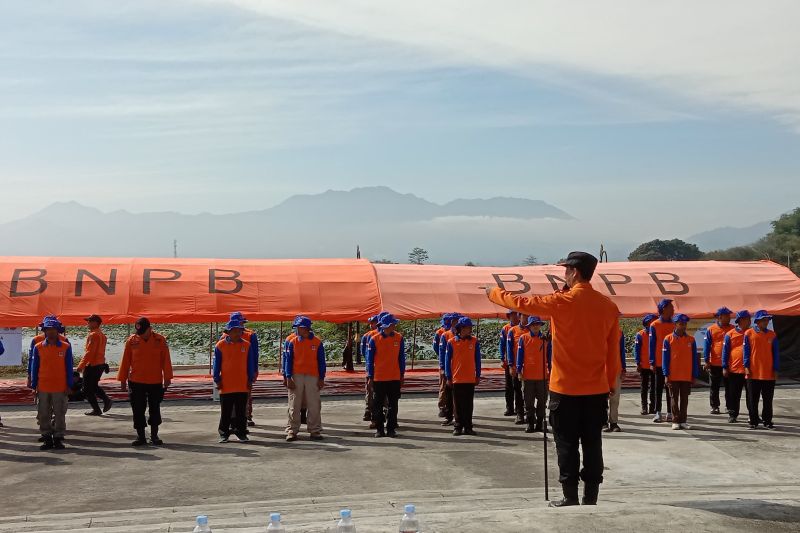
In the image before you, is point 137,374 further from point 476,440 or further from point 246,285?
point 246,285

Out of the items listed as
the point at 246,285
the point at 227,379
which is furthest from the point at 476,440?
the point at 246,285

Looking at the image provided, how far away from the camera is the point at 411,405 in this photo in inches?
719

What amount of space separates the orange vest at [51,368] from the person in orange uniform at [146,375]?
36.6 inches

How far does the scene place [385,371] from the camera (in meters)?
14.4

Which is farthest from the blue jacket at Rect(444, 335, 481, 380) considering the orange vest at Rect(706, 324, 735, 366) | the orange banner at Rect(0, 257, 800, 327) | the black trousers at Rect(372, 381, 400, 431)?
the orange banner at Rect(0, 257, 800, 327)

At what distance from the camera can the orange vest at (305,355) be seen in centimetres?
1432

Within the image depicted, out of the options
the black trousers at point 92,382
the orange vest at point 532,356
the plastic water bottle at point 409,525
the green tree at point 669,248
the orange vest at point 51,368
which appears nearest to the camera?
the plastic water bottle at point 409,525

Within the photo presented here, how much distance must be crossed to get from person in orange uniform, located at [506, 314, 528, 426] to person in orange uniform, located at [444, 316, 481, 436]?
109cm

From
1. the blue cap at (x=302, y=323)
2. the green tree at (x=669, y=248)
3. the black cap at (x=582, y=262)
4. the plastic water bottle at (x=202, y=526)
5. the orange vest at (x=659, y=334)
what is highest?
the green tree at (x=669, y=248)

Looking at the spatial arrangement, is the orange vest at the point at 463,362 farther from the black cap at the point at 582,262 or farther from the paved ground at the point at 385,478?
the black cap at the point at 582,262

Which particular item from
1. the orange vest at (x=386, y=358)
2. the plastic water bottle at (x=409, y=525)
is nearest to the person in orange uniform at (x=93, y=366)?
the orange vest at (x=386, y=358)

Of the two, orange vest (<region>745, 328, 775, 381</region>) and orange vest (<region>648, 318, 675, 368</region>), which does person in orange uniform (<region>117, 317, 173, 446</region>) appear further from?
orange vest (<region>745, 328, 775, 381</region>)

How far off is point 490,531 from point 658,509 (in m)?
1.35

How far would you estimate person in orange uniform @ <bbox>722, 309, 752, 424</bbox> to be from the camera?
15930 millimetres
